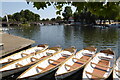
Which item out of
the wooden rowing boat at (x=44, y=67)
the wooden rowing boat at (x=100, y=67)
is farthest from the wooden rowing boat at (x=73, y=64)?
the wooden rowing boat at (x=44, y=67)

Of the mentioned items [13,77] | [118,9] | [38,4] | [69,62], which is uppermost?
[38,4]

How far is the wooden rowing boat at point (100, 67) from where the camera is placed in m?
9.39

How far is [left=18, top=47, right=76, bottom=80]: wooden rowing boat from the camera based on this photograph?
988cm

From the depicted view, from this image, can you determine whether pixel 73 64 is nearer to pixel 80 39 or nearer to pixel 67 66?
pixel 67 66

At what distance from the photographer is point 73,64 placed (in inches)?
500

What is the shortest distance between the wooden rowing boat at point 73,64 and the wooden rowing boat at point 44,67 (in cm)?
103

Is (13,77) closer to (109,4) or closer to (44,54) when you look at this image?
(44,54)

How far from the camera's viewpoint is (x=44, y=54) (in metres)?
16.3

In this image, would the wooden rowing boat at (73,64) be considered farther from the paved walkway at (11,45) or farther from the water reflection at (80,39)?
the paved walkway at (11,45)

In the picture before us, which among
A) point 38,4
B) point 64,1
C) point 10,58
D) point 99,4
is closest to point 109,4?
point 99,4

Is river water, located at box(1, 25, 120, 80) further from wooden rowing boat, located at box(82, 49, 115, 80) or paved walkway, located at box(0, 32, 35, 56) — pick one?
paved walkway, located at box(0, 32, 35, 56)

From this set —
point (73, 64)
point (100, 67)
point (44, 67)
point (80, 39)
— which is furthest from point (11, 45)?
point (80, 39)

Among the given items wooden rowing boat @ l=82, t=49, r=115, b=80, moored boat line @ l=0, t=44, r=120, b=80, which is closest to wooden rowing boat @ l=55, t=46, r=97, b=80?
moored boat line @ l=0, t=44, r=120, b=80

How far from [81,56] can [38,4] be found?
12.4 metres
